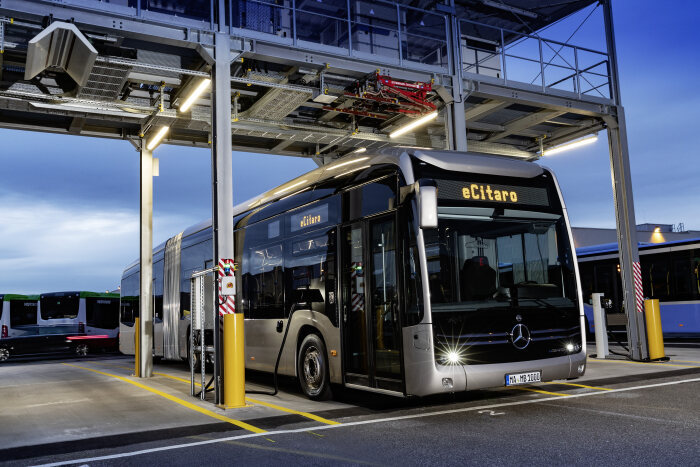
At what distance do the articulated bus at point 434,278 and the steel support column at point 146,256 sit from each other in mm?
5453

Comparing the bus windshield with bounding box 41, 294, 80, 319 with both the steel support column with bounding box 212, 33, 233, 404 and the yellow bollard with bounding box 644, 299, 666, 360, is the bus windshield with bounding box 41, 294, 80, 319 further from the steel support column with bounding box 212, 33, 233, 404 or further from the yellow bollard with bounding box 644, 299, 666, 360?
the yellow bollard with bounding box 644, 299, 666, 360

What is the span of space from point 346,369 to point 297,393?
2236mm

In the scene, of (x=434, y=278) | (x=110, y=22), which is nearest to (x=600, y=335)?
(x=434, y=278)

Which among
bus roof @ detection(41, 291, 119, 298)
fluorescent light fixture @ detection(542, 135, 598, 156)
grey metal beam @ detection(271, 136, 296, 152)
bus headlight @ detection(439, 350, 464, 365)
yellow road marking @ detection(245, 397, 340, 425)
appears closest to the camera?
bus headlight @ detection(439, 350, 464, 365)

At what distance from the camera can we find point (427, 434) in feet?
21.7

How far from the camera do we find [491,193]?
8031mm

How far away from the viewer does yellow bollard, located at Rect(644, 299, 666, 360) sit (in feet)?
44.2

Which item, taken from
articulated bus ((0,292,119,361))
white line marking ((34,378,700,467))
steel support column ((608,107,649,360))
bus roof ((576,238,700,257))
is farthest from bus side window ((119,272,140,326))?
bus roof ((576,238,700,257))

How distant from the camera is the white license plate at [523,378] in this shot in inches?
295

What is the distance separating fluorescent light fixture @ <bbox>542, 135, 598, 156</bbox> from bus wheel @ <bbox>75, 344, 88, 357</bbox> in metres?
20.5

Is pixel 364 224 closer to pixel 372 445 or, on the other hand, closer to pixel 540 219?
pixel 540 219

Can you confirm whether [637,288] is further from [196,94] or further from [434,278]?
[196,94]

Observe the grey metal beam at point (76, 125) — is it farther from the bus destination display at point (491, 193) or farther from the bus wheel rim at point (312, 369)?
the bus destination display at point (491, 193)

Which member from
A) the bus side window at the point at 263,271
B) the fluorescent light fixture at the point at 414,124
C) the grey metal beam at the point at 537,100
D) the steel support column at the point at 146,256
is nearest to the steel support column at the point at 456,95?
the grey metal beam at the point at 537,100
